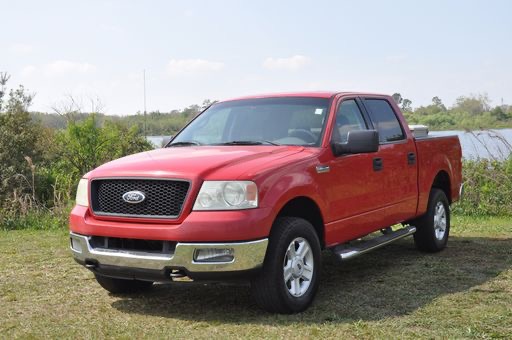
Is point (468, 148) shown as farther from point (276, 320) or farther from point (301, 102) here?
point (276, 320)

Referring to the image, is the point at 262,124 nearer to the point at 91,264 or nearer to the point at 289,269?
the point at 289,269

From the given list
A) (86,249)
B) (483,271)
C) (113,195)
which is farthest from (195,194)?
(483,271)

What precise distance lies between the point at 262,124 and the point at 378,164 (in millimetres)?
1238

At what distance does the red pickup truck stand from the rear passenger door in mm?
25

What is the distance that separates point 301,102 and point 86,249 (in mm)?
2408

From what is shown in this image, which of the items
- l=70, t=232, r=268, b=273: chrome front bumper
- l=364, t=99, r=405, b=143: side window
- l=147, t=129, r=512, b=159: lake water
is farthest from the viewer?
l=147, t=129, r=512, b=159: lake water

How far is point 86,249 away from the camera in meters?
5.03

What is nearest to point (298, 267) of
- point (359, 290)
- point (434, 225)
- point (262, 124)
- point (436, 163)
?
point (359, 290)

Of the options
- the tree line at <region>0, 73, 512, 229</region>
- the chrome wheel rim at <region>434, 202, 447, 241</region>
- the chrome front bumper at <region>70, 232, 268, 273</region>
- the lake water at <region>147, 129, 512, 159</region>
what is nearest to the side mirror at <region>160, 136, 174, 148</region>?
the chrome front bumper at <region>70, 232, 268, 273</region>

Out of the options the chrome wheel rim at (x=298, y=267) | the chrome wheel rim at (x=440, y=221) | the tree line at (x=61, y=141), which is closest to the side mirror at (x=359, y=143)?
the chrome wheel rim at (x=298, y=267)

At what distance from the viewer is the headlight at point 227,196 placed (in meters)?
4.60

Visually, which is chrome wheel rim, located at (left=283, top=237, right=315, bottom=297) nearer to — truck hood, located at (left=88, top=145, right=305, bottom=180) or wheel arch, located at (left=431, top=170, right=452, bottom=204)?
truck hood, located at (left=88, top=145, right=305, bottom=180)

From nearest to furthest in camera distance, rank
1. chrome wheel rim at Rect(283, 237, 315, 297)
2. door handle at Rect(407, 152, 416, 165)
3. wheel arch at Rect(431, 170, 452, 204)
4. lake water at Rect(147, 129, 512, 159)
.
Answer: chrome wheel rim at Rect(283, 237, 315, 297)
door handle at Rect(407, 152, 416, 165)
wheel arch at Rect(431, 170, 452, 204)
lake water at Rect(147, 129, 512, 159)

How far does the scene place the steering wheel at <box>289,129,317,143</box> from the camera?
221 inches
